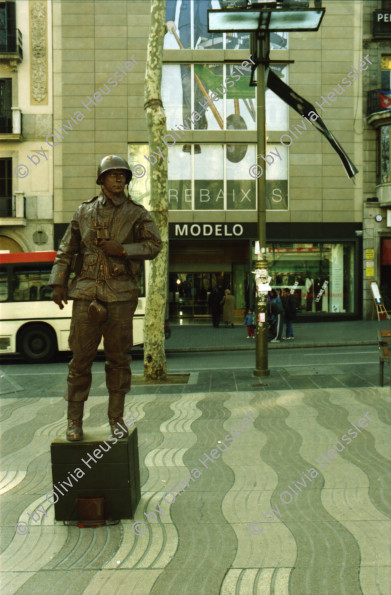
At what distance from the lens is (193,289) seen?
88.3ft

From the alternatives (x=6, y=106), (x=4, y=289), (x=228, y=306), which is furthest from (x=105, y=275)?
(x=6, y=106)

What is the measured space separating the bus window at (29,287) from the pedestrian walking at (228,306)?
9.60m

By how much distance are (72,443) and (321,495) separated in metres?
2.09

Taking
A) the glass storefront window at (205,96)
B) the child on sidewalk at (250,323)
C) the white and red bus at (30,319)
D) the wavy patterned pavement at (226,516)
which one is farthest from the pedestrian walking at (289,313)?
the wavy patterned pavement at (226,516)

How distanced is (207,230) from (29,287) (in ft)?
36.4

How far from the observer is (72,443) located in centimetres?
421

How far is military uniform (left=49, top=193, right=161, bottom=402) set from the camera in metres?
4.29

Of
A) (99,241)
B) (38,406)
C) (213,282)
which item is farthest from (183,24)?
(99,241)

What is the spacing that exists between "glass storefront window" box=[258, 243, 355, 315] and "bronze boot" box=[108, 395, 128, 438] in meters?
21.4

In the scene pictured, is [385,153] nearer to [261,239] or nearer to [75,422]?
[261,239]

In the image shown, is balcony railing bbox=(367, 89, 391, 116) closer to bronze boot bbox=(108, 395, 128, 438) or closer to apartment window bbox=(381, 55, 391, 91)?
apartment window bbox=(381, 55, 391, 91)

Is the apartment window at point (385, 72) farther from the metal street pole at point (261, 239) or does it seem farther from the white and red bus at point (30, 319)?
the metal street pole at point (261, 239)

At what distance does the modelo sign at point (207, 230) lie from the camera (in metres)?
24.8

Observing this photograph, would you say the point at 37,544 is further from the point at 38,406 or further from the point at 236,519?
the point at 38,406
